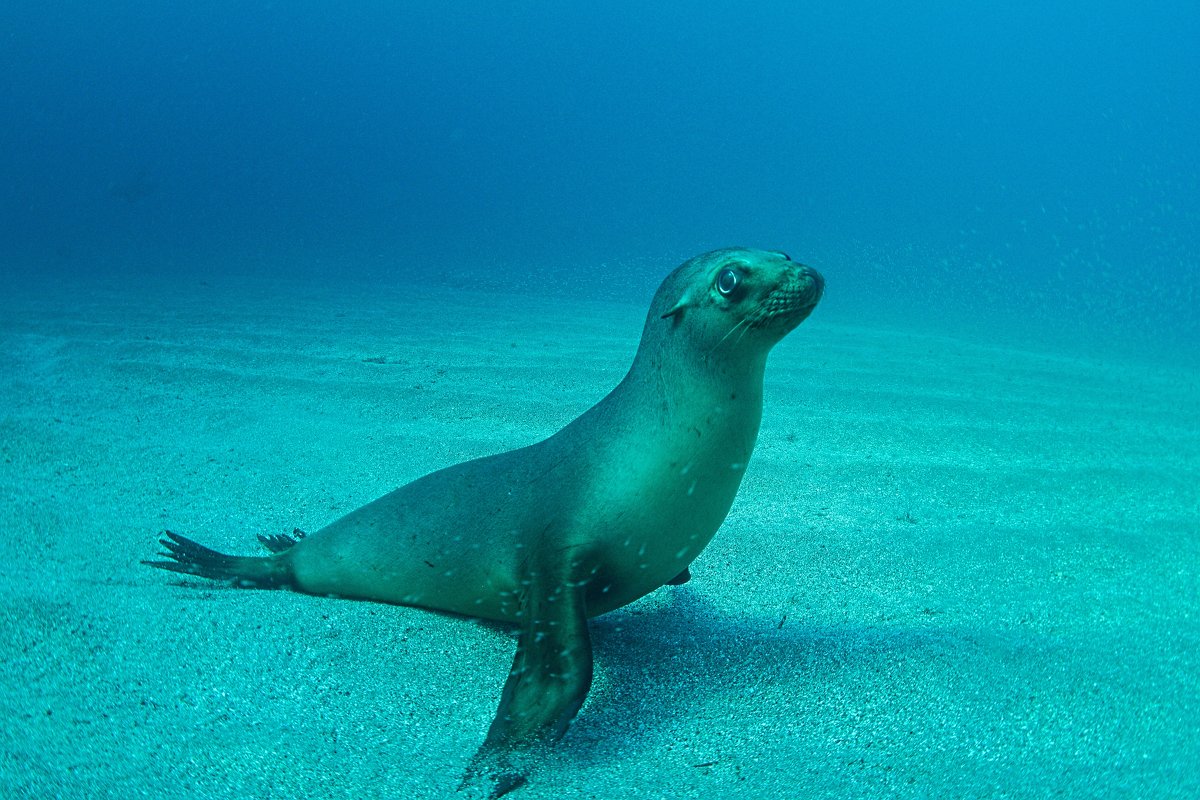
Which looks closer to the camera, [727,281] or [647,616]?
[727,281]

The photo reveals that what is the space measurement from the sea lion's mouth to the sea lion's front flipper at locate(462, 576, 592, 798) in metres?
0.80

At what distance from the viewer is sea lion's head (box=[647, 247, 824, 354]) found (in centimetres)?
181

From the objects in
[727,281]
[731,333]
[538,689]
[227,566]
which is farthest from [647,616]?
[227,566]

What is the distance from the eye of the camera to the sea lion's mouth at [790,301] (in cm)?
180

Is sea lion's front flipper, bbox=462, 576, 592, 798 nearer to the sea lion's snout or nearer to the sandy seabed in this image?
the sandy seabed

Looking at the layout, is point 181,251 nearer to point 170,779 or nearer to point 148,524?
point 148,524

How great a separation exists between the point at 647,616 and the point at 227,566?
143cm

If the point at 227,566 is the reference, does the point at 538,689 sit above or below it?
above

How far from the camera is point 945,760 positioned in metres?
1.68

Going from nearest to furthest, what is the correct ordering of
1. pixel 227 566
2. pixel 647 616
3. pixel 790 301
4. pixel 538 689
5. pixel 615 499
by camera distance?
pixel 538 689
pixel 790 301
pixel 615 499
pixel 647 616
pixel 227 566

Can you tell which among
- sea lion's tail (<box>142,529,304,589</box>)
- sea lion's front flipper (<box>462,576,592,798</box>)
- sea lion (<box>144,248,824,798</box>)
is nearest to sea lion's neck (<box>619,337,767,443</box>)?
sea lion (<box>144,248,824,798</box>)

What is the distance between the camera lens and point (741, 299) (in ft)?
6.02

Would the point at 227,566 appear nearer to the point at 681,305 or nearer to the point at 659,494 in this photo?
the point at 659,494

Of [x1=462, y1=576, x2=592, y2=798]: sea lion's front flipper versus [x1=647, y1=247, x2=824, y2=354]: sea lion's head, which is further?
[x1=647, y1=247, x2=824, y2=354]: sea lion's head
